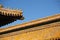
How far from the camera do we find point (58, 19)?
5488mm

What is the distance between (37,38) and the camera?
6.11m

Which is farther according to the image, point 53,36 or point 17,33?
point 17,33

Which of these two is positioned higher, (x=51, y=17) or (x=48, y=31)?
(x=51, y=17)

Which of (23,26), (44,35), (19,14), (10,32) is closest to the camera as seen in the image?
(44,35)

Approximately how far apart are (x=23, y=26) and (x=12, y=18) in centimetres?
393

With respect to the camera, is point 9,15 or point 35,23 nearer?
point 35,23

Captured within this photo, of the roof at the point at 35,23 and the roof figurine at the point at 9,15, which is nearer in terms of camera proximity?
the roof at the point at 35,23

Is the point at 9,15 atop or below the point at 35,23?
below

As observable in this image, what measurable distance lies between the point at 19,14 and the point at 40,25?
12.3 feet

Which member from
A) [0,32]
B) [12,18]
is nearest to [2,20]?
[12,18]

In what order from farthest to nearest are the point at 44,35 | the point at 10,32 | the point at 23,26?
the point at 10,32 < the point at 23,26 < the point at 44,35

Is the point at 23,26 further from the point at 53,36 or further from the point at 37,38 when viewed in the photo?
the point at 53,36

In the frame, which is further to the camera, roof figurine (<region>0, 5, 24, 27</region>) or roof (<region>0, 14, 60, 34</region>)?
roof figurine (<region>0, 5, 24, 27</region>)

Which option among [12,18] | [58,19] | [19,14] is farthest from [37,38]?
[12,18]
